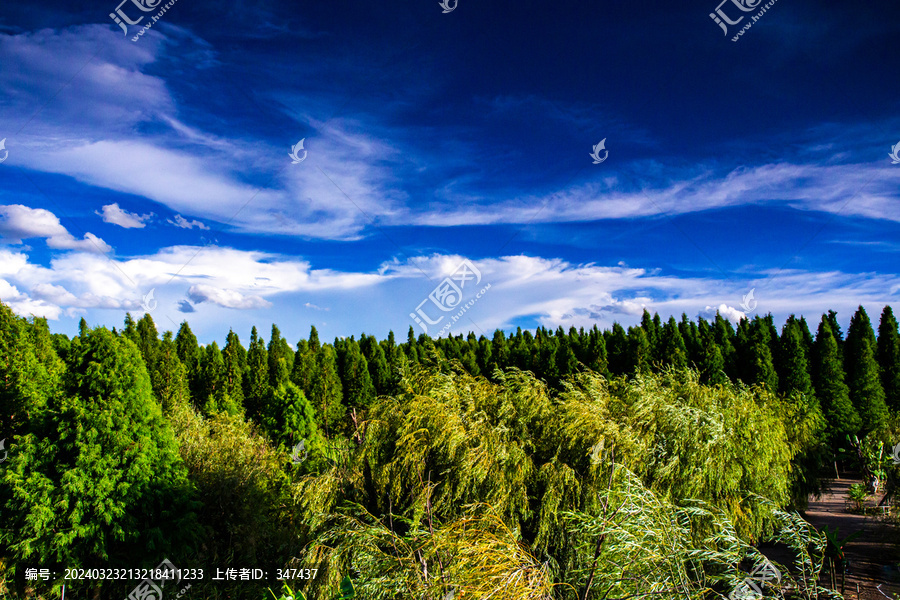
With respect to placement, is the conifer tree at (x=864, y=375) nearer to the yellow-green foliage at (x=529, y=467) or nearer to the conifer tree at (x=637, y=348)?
the conifer tree at (x=637, y=348)

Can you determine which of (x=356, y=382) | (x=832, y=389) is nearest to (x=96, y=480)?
(x=356, y=382)

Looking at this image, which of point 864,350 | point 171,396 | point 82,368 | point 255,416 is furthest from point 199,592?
point 864,350

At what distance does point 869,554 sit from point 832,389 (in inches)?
502

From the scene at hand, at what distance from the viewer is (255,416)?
1038 inches

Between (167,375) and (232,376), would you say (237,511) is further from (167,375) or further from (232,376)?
(232,376)

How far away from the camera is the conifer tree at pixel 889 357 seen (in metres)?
25.2

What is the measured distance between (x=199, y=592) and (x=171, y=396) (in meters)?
13.3

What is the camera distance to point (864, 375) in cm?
2441

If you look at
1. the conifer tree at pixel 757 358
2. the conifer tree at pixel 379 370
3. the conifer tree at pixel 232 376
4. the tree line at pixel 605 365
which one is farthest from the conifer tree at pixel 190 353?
the conifer tree at pixel 757 358

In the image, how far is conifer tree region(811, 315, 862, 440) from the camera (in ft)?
78.0

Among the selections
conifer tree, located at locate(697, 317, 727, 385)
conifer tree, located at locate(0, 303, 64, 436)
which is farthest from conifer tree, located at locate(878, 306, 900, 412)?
conifer tree, located at locate(0, 303, 64, 436)

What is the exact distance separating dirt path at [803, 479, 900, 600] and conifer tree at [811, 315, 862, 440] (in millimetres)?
6626

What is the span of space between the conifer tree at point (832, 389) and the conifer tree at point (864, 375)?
492 mm

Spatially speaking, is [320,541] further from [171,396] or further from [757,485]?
[171,396]
